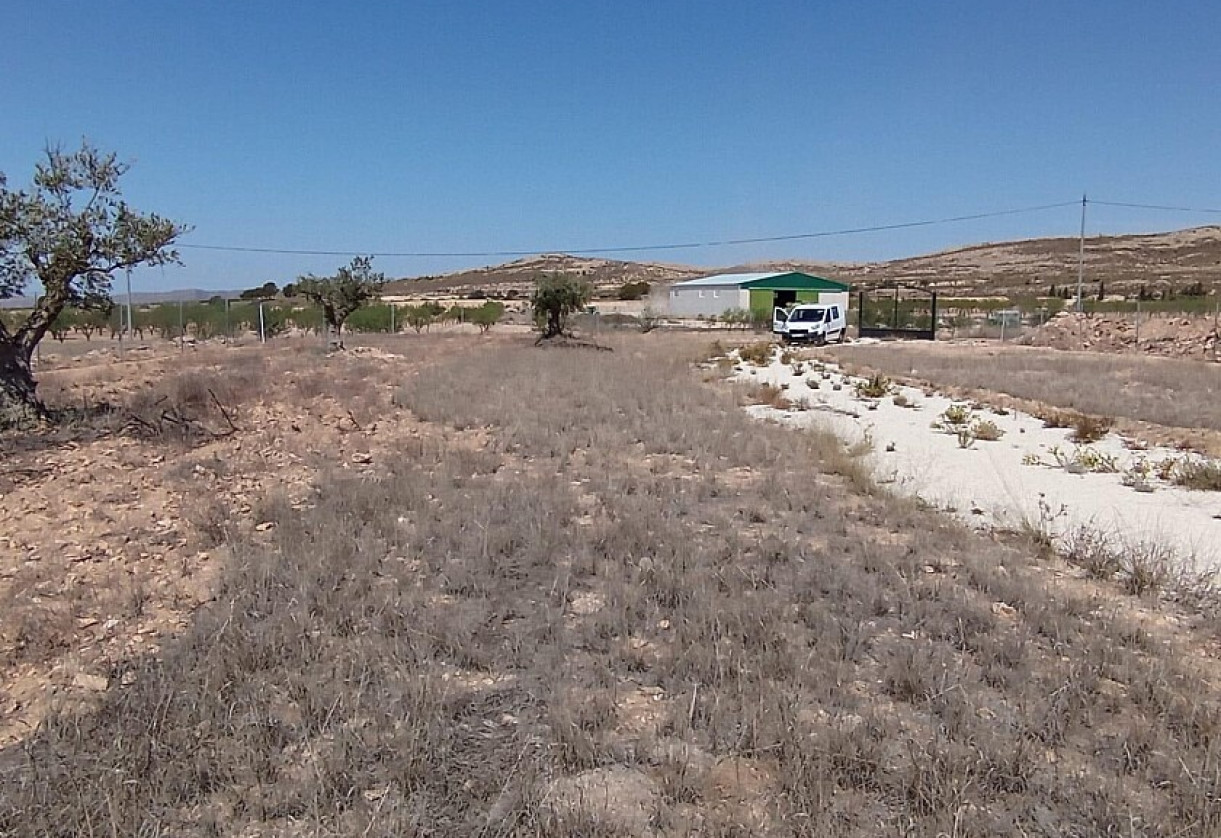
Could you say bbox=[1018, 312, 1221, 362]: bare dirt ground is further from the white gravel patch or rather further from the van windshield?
the white gravel patch

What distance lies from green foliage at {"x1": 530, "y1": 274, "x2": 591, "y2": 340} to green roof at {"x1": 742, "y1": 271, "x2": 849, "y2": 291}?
82.4 feet

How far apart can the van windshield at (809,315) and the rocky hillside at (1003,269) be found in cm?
A: 4032

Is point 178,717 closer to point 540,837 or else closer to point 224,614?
point 224,614

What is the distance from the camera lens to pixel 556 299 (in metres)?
34.2

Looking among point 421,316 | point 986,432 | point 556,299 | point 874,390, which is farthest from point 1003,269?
point 986,432

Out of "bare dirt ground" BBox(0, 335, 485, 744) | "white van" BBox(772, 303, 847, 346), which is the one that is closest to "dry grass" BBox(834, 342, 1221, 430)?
"white van" BBox(772, 303, 847, 346)

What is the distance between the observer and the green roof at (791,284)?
57688 millimetres

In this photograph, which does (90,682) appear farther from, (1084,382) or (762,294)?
(762,294)

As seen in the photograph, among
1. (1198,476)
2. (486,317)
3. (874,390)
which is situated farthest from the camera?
(486,317)

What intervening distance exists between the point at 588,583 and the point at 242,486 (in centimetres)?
481

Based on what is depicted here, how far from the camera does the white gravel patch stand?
7.59 meters

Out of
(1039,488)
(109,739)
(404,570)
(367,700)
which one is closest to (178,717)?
(109,739)

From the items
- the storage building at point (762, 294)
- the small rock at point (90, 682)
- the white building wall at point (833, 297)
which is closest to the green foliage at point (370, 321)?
the storage building at point (762, 294)

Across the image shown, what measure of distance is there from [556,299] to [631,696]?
30840 mm
